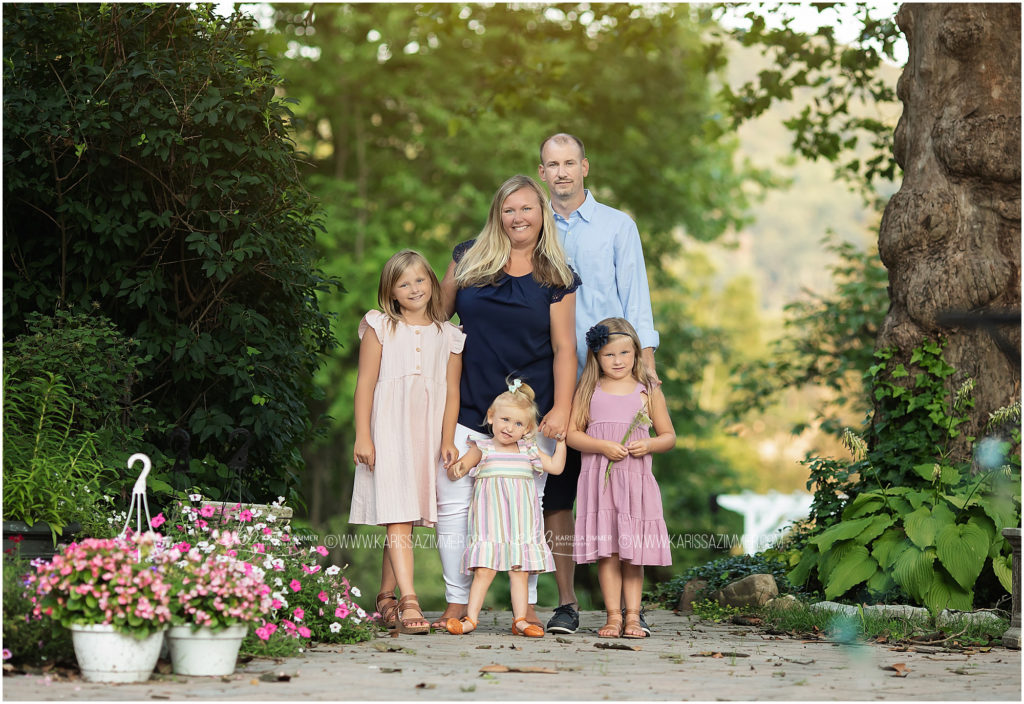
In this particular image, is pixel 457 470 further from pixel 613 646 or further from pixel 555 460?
pixel 613 646

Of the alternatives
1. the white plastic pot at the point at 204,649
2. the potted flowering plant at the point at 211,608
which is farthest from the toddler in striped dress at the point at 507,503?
the white plastic pot at the point at 204,649

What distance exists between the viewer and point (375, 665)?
4.84m

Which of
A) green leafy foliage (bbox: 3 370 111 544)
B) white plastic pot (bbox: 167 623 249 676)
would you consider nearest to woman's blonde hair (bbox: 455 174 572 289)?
green leafy foliage (bbox: 3 370 111 544)

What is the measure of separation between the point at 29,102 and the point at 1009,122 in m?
5.99

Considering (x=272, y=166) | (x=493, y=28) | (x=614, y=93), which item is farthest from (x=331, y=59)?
(x=272, y=166)

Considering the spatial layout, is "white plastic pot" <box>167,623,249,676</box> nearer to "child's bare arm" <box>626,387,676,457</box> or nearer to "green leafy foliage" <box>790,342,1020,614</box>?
"child's bare arm" <box>626,387,676,457</box>

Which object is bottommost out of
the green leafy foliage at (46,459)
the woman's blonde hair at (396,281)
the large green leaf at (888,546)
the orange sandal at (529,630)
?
the orange sandal at (529,630)

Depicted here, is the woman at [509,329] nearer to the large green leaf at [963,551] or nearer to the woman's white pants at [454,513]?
the woman's white pants at [454,513]

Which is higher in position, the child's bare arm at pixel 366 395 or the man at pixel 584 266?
the man at pixel 584 266

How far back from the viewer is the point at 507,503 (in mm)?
5871

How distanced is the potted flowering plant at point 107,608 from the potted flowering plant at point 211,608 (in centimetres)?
9

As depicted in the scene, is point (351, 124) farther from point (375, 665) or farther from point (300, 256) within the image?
point (375, 665)

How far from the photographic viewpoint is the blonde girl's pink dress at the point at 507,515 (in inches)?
229

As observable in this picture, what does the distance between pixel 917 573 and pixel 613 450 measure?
78.2 inches
